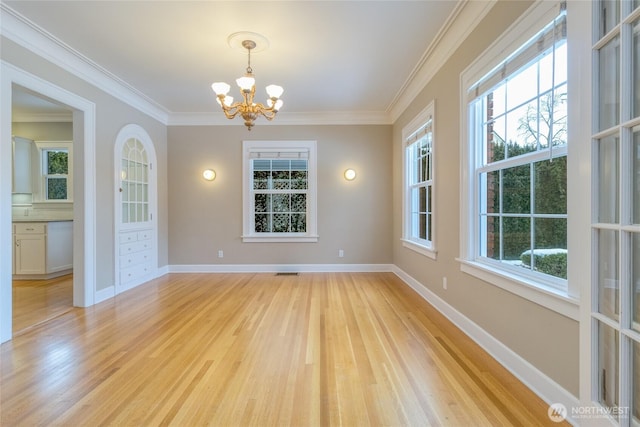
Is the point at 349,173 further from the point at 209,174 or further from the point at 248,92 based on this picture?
the point at 248,92

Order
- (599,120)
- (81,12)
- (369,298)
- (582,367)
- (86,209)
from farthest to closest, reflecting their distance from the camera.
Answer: (369,298)
(86,209)
(81,12)
(582,367)
(599,120)

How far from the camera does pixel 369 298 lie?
372 cm

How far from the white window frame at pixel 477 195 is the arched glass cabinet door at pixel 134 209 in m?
4.30

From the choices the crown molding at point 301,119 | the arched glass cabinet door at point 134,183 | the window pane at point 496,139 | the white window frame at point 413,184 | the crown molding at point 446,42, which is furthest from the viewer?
the crown molding at point 301,119

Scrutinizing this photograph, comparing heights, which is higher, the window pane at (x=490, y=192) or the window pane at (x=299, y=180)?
the window pane at (x=299, y=180)

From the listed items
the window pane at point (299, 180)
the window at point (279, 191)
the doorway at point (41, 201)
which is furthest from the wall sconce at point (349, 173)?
the doorway at point (41, 201)

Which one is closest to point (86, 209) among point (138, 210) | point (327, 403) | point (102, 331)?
point (138, 210)

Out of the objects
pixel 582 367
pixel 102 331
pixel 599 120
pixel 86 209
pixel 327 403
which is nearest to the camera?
pixel 599 120

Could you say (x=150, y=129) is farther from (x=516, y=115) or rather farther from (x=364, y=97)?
(x=516, y=115)

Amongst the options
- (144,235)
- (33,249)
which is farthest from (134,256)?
(33,249)

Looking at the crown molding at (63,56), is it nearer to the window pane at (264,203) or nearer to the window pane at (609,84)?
the window pane at (264,203)

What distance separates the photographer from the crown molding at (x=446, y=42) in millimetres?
2361

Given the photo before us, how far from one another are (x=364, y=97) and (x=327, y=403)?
4.05 meters

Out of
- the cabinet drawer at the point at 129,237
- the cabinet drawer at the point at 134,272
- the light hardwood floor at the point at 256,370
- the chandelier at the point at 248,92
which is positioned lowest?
the light hardwood floor at the point at 256,370
